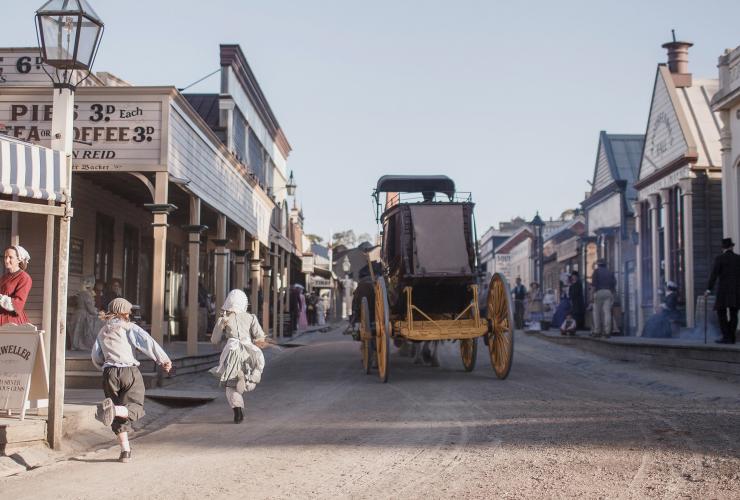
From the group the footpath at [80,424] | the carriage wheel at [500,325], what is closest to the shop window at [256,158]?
the footpath at [80,424]

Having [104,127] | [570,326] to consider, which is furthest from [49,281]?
[570,326]

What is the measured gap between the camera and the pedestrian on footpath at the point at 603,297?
63.0 feet

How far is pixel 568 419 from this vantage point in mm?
8438

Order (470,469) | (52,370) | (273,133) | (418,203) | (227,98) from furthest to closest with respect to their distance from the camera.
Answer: (273,133) → (227,98) → (418,203) → (52,370) → (470,469)

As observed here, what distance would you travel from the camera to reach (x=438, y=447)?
7.14 meters

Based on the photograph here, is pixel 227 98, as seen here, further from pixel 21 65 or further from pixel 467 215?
pixel 467 215

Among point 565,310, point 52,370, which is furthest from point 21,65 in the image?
point 565,310

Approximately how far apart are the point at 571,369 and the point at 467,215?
155 inches

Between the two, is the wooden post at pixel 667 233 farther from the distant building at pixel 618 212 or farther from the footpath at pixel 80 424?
the footpath at pixel 80 424

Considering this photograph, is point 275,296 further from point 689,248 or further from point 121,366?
point 121,366

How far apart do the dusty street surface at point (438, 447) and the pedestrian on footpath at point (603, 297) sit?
711cm

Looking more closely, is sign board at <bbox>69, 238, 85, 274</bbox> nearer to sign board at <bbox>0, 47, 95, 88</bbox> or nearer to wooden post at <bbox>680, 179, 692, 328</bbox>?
sign board at <bbox>0, 47, 95, 88</bbox>

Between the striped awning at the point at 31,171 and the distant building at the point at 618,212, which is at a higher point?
the distant building at the point at 618,212

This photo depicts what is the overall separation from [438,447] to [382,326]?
553cm
